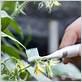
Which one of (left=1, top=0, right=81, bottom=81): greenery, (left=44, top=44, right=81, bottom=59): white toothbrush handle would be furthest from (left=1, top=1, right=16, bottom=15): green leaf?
(left=44, top=44, right=81, bottom=59): white toothbrush handle

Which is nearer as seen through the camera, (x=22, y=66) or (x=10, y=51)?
(x=22, y=66)

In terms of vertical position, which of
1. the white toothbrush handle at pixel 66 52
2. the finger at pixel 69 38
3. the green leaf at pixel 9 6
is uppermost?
the green leaf at pixel 9 6

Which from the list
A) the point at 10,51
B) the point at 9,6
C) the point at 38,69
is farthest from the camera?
the point at 9,6

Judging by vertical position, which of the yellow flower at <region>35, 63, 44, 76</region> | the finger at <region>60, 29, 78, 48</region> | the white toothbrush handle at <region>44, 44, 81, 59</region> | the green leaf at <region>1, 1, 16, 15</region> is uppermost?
the green leaf at <region>1, 1, 16, 15</region>

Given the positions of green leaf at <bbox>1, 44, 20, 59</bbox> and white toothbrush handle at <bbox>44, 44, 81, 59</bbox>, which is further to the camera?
green leaf at <bbox>1, 44, 20, 59</bbox>

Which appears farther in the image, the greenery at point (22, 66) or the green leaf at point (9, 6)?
the green leaf at point (9, 6)

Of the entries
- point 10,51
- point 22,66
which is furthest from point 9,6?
point 22,66

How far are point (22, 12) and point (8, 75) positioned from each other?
0.13 meters

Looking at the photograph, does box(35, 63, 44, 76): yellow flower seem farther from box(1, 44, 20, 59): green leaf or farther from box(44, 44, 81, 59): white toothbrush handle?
box(1, 44, 20, 59): green leaf

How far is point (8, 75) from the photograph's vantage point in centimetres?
62

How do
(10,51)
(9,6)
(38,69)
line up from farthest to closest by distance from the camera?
(9,6)
(10,51)
(38,69)

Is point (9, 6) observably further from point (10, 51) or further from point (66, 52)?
point (66, 52)

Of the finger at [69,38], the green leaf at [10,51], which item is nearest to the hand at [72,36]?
the finger at [69,38]

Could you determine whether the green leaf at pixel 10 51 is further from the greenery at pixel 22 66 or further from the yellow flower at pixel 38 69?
the yellow flower at pixel 38 69
